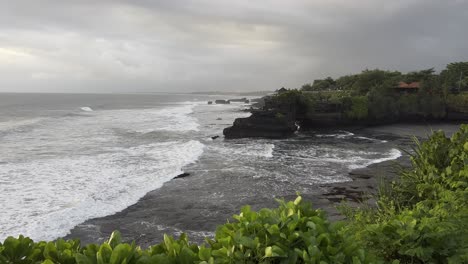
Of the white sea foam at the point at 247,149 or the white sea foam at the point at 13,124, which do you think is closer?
the white sea foam at the point at 247,149

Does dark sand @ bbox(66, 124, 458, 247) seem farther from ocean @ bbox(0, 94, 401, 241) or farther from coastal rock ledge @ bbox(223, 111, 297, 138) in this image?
coastal rock ledge @ bbox(223, 111, 297, 138)

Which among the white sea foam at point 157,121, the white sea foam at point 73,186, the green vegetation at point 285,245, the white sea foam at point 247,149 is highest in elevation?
the green vegetation at point 285,245

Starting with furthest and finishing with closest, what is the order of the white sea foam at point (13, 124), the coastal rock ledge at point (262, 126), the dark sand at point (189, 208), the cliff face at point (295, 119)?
the white sea foam at point (13, 124) → the cliff face at point (295, 119) → the coastal rock ledge at point (262, 126) → the dark sand at point (189, 208)

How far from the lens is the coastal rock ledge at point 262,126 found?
131 feet

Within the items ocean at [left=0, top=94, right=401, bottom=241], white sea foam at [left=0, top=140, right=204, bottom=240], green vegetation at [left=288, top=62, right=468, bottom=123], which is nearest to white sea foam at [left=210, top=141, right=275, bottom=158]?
ocean at [left=0, top=94, right=401, bottom=241]

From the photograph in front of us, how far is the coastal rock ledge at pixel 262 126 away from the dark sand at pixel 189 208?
1944cm

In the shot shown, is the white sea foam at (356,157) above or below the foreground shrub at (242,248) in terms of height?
below

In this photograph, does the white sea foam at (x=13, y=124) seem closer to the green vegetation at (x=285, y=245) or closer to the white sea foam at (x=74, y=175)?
the white sea foam at (x=74, y=175)

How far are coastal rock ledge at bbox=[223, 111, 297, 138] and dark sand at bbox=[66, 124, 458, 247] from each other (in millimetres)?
19438

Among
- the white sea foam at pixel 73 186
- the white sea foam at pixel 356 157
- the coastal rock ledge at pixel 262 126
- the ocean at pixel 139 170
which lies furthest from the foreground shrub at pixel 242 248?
the coastal rock ledge at pixel 262 126

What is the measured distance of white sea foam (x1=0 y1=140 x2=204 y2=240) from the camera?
1273 cm

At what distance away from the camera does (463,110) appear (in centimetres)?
5728

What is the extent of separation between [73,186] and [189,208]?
599 centimetres

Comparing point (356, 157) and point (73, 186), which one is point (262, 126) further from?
point (73, 186)
